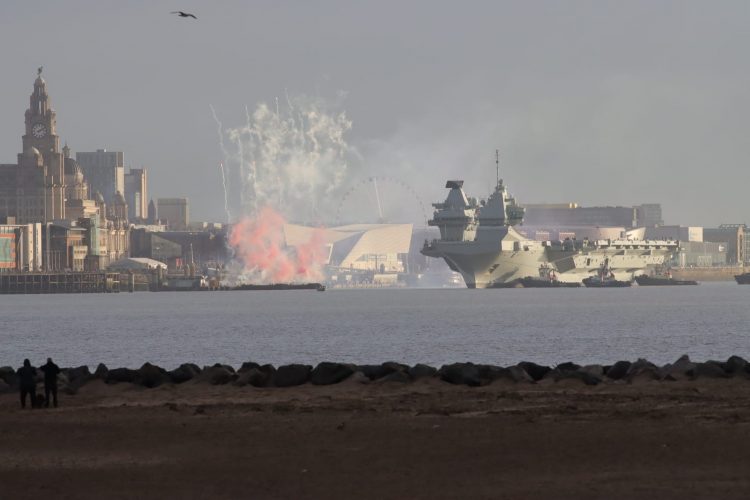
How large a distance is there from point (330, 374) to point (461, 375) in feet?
9.97

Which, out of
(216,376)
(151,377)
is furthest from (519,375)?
(151,377)

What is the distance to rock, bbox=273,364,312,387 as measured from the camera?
3784 centimetres

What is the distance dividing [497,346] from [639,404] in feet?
136

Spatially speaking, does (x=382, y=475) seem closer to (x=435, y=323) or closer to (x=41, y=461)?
(x=41, y=461)

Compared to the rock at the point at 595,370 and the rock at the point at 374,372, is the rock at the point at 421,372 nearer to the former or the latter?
the rock at the point at 374,372

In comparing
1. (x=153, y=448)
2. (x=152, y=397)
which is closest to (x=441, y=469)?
(x=153, y=448)

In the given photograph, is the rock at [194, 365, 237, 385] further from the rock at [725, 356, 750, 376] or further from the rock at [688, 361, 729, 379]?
the rock at [725, 356, 750, 376]

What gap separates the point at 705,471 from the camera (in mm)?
22219

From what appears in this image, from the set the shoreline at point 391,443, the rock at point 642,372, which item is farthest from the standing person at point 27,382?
the rock at point 642,372

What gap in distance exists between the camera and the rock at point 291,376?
37.8 m

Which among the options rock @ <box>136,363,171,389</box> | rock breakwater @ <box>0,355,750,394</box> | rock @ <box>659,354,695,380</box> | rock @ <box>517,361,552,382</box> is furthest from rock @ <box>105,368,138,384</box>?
rock @ <box>659,354,695,380</box>

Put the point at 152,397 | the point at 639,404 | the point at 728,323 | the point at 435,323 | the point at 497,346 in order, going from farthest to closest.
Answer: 1. the point at 435,323
2. the point at 728,323
3. the point at 497,346
4. the point at 152,397
5. the point at 639,404

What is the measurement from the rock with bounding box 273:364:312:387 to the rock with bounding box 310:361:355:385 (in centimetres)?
21

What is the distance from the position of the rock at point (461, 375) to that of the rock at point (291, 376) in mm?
3131
